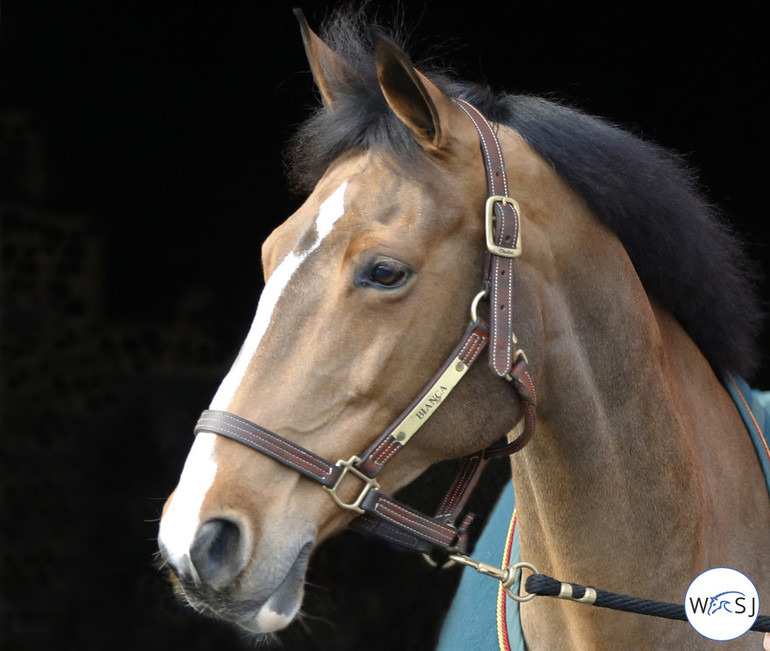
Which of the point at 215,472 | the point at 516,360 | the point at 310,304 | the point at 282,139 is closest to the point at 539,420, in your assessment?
the point at 516,360

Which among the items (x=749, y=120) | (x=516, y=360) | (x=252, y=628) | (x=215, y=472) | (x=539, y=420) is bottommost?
(x=252, y=628)

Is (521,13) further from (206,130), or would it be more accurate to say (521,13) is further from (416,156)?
(416,156)

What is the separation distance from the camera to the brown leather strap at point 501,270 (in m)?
1.21

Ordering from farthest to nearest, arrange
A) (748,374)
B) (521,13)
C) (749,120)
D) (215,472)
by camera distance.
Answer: (749,120) → (521,13) → (748,374) → (215,472)

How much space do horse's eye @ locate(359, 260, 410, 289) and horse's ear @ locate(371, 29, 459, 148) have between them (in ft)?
0.70

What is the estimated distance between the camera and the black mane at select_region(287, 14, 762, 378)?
139 centimetres

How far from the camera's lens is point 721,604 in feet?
4.22

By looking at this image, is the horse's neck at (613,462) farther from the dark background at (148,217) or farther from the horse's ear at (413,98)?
the dark background at (148,217)

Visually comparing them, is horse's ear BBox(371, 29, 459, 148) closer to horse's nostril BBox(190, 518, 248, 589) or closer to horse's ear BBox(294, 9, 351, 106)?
horse's ear BBox(294, 9, 351, 106)

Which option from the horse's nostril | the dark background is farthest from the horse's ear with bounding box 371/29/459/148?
the dark background

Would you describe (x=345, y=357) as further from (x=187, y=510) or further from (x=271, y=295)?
(x=187, y=510)

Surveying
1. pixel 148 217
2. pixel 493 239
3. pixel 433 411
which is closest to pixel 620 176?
pixel 493 239

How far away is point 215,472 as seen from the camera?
1.11 m

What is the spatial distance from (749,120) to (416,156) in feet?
11.1
